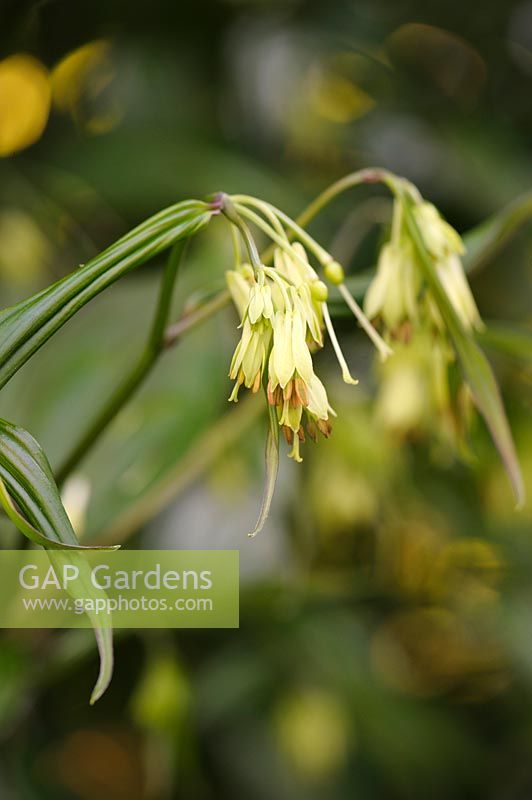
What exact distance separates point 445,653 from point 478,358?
30.1 inches

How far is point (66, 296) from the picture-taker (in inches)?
11.7

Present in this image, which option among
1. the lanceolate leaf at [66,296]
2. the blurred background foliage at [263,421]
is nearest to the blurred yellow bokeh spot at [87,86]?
the blurred background foliage at [263,421]

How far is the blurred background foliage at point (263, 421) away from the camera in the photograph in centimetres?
78

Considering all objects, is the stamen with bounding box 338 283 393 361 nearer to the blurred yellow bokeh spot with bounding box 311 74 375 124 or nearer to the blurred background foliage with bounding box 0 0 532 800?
the blurred background foliage with bounding box 0 0 532 800

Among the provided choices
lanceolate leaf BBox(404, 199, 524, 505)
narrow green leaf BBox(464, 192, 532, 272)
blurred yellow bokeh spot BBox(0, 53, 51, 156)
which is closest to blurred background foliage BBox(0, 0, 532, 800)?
blurred yellow bokeh spot BBox(0, 53, 51, 156)

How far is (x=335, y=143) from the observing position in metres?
1.07

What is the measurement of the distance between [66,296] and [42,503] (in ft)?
0.24

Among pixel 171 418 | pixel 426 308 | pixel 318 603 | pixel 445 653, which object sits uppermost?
pixel 426 308

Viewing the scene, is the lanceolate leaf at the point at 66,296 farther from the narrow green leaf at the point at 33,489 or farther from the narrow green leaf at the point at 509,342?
the narrow green leaf at the point at 509,342

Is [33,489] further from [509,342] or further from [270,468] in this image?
[509,342]

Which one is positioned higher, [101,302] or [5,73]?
[5,73]

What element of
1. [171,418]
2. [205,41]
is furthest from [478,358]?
[205,41]

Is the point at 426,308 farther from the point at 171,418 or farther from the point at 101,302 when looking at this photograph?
the point at 101,302

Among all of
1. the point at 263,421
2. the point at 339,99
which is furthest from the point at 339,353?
the point at 339,99
